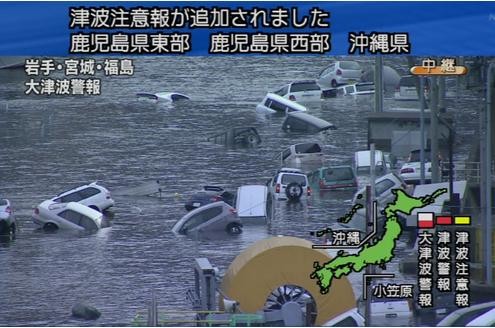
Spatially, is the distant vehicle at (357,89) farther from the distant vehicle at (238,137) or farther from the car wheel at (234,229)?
the car wheel at (234,229)

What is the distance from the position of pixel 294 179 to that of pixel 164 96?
1.29 meters

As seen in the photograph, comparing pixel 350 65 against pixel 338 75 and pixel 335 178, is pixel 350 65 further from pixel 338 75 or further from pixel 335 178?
pixel 335 178

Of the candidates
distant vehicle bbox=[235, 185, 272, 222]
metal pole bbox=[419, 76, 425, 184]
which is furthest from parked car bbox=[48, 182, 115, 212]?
metal pole bbox=[419, 76, 425, 184]

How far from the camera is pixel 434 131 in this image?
37.1ft

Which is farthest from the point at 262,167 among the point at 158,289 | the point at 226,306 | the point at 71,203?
the point at 226,306

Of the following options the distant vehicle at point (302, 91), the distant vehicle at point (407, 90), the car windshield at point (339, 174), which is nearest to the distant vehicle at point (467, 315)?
the car windshield at point (339, 174)

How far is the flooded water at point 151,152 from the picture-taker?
1130 centimetres

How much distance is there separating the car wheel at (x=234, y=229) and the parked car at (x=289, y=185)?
3.59 ft

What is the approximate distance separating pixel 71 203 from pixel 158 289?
5.15ft

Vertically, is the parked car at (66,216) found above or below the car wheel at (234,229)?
above

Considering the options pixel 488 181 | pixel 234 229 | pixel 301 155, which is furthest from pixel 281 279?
pixel 301 155

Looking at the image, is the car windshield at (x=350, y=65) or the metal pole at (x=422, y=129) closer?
the metal pole at (x=422, y=129)

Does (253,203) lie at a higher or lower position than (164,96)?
lower

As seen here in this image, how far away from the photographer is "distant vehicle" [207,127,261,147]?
1389 cm
